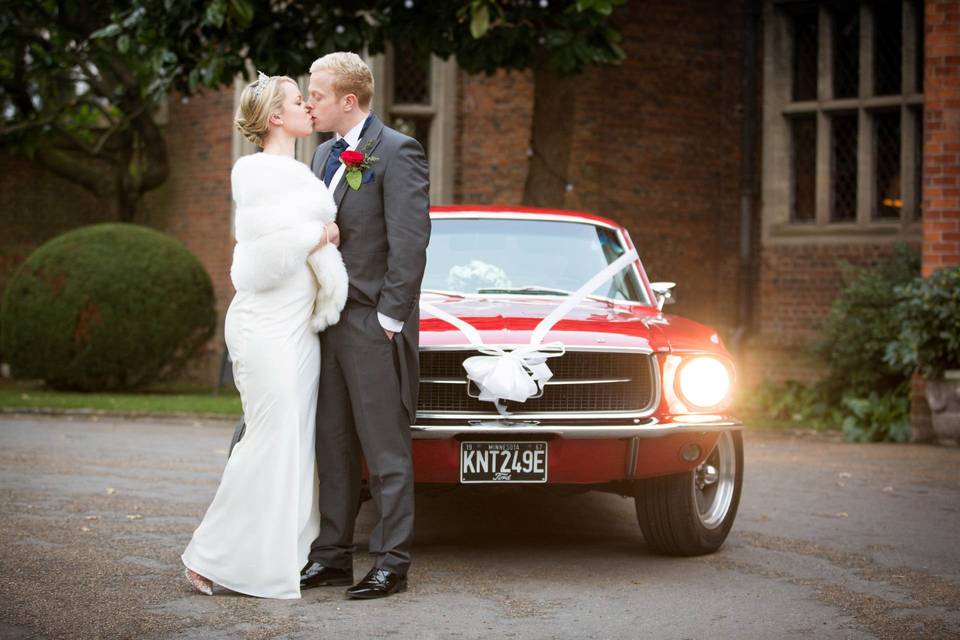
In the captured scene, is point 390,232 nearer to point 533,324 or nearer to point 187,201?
point 533,324

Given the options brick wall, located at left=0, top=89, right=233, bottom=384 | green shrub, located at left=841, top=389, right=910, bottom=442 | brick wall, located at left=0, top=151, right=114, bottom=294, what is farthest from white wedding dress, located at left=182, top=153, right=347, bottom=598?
brick wall, located at left=0, top=151, right=114, bottom=294

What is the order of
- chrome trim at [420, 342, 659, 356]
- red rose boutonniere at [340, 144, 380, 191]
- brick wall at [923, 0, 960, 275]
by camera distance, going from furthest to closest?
brick wall at [923, 0, 960, 275]
chrome trim at [420, 342, 659, 356]
red rose boutonniere at [340, 144, 380, 191]

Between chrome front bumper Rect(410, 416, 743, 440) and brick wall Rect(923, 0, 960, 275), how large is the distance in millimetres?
7014

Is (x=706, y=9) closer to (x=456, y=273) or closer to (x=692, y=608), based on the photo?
(x=456, y=273)

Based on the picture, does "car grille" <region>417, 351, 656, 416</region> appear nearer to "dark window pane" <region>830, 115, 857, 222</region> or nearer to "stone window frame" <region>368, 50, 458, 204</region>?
"dark window pane" <region>830, 115, 857, 222</region>

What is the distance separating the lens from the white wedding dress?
5.17 metres

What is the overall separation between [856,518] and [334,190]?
393cm

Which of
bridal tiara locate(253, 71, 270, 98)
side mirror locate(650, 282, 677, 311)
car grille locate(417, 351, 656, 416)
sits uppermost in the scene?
bridal tiara locate(253, 71, 270, 98)

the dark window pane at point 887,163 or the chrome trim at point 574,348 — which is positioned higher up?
the dark window pane at point 887,163

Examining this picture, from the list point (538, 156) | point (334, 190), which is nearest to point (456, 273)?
point (334, 190)

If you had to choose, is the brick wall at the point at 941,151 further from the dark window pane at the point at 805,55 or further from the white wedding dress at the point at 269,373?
the white wedding dress at the point at 269,373

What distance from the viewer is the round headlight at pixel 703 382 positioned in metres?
5.88

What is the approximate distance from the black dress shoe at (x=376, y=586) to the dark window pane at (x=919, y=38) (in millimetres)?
11521

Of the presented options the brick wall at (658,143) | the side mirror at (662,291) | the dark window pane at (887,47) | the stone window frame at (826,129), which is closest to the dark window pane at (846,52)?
the stone window frame at (826,129)
